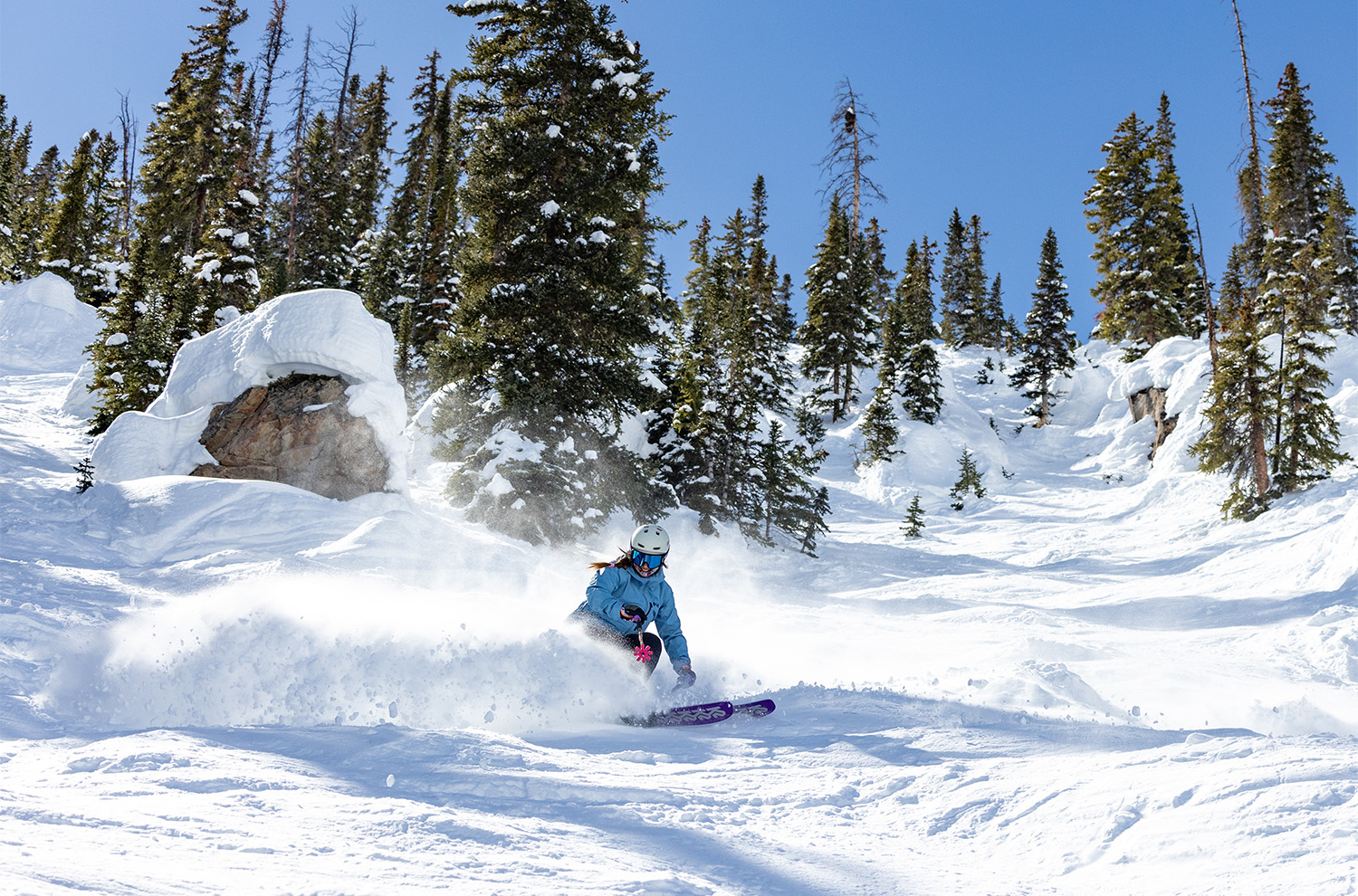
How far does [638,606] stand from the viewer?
253 inches

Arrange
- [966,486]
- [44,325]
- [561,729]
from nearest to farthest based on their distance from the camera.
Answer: [561,729] < [966,486] < [44,325]

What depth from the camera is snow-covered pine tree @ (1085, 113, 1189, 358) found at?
38750mm

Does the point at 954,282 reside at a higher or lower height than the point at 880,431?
higher

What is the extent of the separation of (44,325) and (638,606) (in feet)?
125

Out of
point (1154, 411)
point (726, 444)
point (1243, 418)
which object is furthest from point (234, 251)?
point (1154, 411)

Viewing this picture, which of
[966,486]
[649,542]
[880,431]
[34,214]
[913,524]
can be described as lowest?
[649,542]

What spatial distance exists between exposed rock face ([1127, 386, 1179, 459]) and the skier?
2860cm

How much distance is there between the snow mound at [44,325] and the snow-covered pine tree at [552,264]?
80.6 feet

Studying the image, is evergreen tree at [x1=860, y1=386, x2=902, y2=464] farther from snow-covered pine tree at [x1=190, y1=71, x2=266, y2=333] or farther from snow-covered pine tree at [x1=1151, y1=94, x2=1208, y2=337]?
snow-covered pine tree at [x1=190, y1=71, x2=266, y2=333]

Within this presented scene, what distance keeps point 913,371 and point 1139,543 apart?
685 inches

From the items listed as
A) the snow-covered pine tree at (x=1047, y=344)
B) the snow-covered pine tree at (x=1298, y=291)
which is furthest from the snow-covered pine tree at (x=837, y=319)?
the snow-covered pine tree at (x=1298, y=291)

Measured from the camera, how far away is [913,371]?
36531 mm

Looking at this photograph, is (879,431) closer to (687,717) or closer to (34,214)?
(687,717)

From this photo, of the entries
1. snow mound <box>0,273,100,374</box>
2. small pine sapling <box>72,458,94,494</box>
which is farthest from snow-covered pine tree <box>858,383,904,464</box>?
snow mound <box>0,273,100,374</box>
